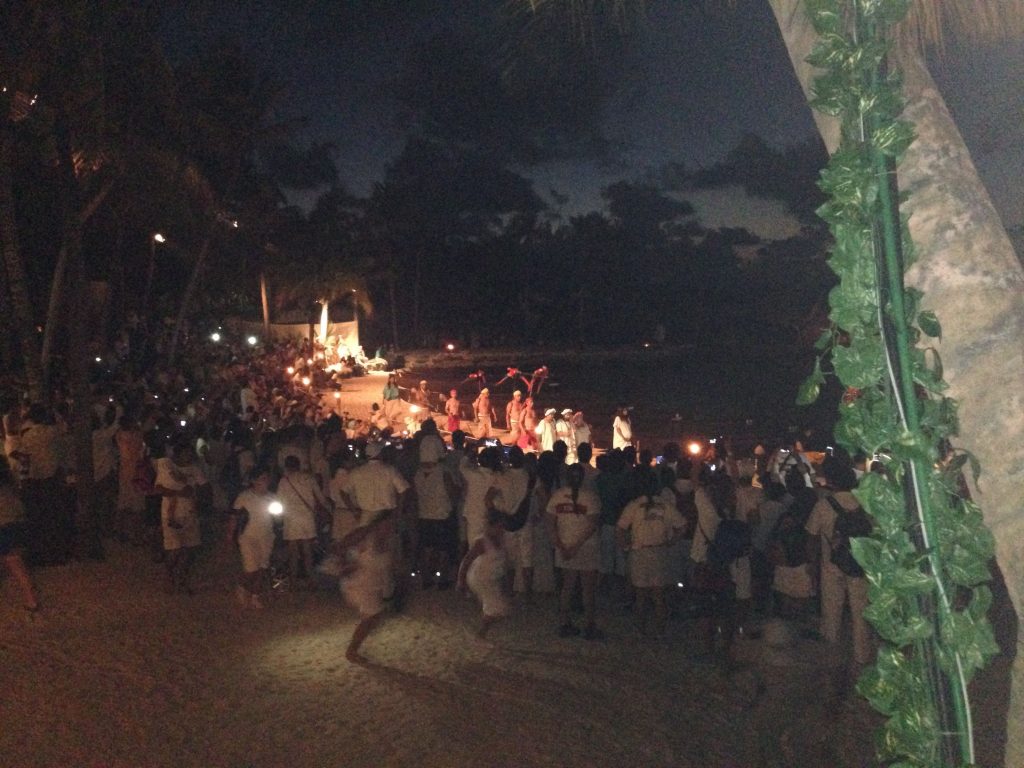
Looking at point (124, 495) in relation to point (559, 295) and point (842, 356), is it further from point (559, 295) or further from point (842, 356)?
point (559, 295)

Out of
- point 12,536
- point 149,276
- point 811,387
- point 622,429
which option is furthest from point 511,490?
point 149,276

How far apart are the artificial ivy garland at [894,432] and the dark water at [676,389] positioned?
10275mm

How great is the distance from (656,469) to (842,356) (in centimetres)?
626

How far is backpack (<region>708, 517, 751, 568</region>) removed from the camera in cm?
749

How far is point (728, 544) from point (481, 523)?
Result: 7.09ft

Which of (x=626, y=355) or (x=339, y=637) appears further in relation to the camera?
(x=626, y=355)

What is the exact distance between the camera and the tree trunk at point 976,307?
2703 mm

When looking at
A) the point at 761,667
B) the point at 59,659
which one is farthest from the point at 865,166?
the point at 59,659

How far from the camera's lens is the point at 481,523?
8500 millimetres

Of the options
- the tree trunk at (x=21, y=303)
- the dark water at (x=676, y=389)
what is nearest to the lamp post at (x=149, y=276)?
the dark water at (x=676, y=389)

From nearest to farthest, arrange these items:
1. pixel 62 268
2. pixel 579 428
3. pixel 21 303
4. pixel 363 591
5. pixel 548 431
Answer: pixel 363 591
pixel 21 303
pixel 62 268
pixel 579 428
pixel 548 431

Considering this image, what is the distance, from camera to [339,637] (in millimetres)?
8055

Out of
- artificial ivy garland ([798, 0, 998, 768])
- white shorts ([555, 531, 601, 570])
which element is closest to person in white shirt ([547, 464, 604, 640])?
white shorts ([555, 531, 601, 570])

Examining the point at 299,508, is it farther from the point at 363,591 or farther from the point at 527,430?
the point at 527,430
